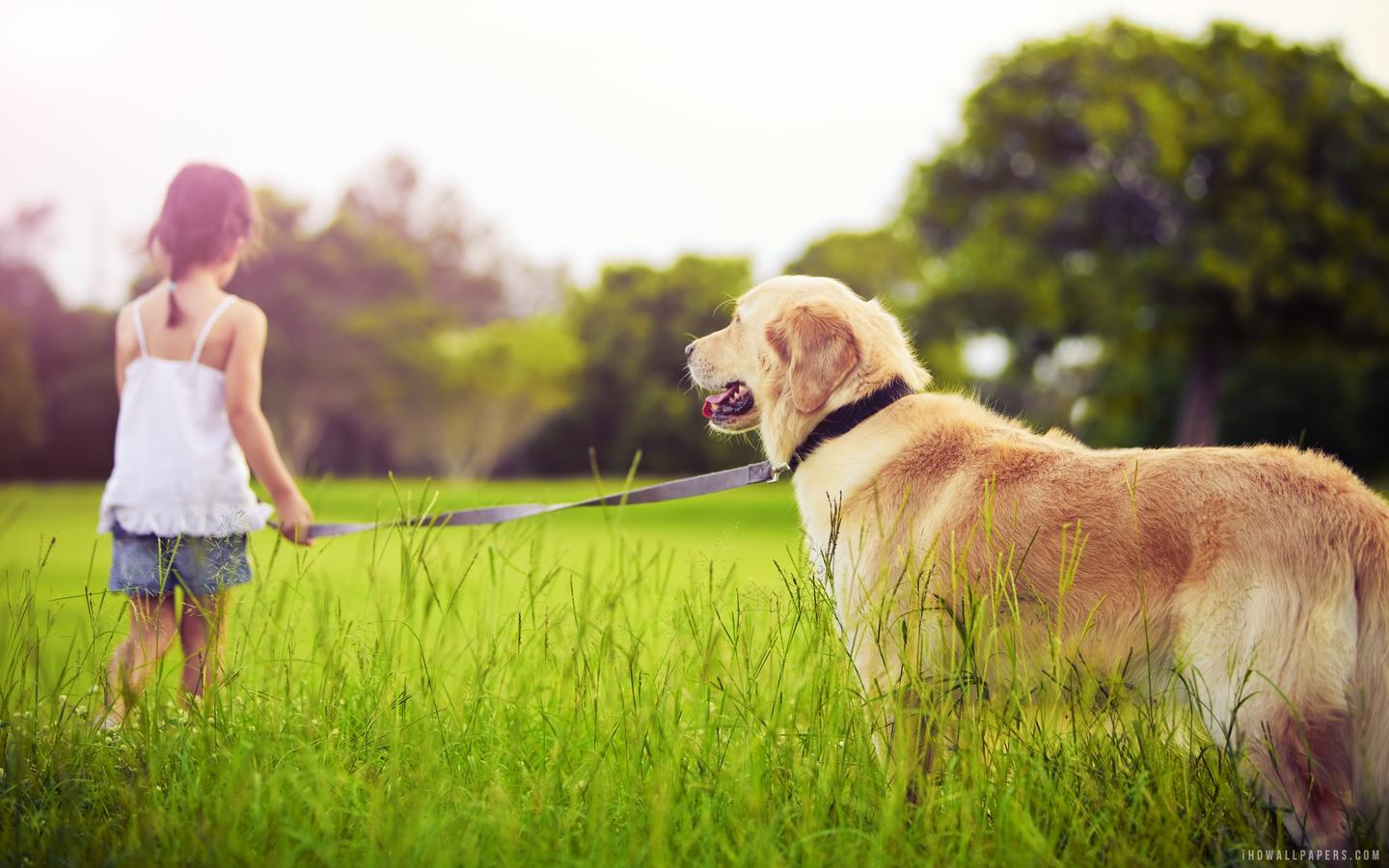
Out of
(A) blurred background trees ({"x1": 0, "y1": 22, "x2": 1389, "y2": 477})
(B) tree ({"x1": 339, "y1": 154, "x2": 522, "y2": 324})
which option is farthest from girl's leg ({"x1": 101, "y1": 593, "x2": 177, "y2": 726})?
(B) tree ({"x1": 339, "y1": 154, "x2": 522, "y2": 324})

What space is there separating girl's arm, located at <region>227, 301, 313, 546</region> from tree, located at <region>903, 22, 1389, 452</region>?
18.5 meters

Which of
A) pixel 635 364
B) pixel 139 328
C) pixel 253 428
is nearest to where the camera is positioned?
pixel 253 428

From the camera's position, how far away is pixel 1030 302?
811 inches

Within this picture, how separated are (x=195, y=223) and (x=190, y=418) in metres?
0.81

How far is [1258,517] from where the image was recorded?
8.77 feet

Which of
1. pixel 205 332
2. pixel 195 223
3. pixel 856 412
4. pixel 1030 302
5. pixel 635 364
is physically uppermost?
pixel 635 364

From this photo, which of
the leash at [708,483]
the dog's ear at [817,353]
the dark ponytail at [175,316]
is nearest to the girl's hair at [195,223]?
the dark ponytail at [175,316]

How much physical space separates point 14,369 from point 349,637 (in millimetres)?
25935

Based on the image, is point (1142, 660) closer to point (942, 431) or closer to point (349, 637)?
point (942, 431)

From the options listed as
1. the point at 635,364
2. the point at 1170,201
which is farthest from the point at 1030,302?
the point at 635,364

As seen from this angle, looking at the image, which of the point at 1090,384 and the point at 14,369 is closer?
the point at 14,369

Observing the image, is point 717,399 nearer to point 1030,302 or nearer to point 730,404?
point 730,404

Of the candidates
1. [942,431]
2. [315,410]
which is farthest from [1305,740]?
[315,410]

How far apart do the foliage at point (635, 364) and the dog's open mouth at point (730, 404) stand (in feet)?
109
